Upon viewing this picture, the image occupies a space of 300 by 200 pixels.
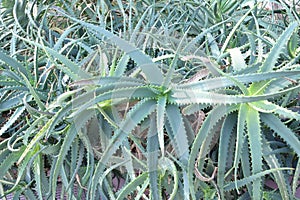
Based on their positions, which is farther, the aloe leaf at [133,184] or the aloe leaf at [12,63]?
the aloe leaf at [12,63]

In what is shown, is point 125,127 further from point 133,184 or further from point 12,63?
point 12,63

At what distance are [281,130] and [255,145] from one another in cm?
3

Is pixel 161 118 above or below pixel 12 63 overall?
below

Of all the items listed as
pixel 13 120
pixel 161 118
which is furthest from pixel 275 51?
pixel 13 120

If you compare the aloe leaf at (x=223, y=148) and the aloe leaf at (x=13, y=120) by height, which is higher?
the aloe leaf at (x=13, y=120)

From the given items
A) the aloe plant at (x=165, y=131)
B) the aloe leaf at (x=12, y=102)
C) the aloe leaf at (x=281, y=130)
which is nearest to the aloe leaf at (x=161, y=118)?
the aloe plant at (x=165, y=131)

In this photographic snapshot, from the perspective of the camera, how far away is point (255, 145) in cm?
43

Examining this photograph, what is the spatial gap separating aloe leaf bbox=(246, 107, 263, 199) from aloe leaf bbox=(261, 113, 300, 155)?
0.06 ft

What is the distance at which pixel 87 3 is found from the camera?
0.86 metres

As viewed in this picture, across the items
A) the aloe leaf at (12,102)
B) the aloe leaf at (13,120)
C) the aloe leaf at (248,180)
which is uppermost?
the aloe leaf at (12,102)

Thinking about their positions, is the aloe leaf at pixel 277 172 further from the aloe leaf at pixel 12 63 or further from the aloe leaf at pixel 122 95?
the aloe leaf at pixel 12 63

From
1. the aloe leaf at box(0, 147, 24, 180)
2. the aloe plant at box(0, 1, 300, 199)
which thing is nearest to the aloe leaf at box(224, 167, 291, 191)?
the aloe plant at box(0, 1, 300, 199)

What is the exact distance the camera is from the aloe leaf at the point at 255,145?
0.43 meters

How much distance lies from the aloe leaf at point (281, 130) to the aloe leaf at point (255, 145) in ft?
0.06
